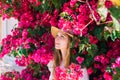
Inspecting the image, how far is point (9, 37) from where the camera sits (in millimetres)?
1730

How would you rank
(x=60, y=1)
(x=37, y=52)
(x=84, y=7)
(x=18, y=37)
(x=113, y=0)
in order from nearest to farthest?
1. (x=113, y=0)
2. (x=84, y=7)
3. (x=60, y=1)
4. (x=37, y=52)
5. (x=18, y=37)

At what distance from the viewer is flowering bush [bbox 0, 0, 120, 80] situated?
1.22 metres

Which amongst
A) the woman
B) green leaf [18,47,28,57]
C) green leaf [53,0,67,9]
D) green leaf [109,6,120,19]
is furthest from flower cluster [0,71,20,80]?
green leaf [109,6,120,19]

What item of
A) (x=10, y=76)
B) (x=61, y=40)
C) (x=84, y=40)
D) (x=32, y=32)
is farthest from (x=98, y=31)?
(x=10, y=76)

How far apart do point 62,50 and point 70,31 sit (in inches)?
6.1

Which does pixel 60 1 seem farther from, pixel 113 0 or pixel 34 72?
pixel 34 72

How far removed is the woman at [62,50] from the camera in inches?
56.8

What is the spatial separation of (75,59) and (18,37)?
384 millimetres

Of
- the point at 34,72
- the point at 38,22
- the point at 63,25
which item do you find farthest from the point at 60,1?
the point at 34,72

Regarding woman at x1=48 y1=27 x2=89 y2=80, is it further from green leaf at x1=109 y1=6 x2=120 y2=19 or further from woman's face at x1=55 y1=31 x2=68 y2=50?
green leaf at x1=109 y1=6 x2=120 y2=19

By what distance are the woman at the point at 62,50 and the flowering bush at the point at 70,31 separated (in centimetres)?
3

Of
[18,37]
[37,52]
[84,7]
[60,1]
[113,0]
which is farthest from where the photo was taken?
[18,37]

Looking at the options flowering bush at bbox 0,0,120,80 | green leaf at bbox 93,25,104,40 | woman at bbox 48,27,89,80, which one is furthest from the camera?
woman at bbox 48,27,89,80

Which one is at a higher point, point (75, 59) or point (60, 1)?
point (60, 1)
